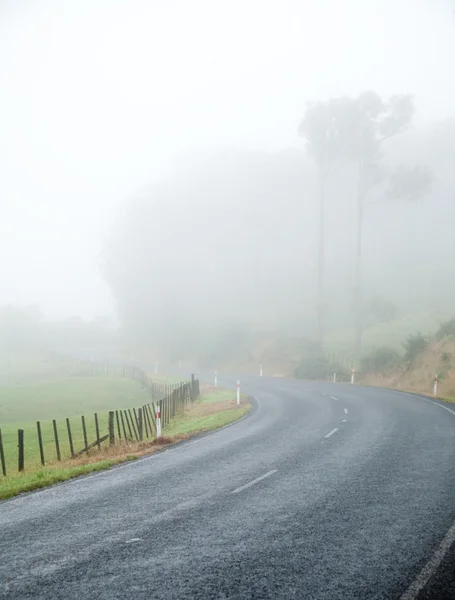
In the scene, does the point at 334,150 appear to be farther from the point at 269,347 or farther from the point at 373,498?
the point at 373,498

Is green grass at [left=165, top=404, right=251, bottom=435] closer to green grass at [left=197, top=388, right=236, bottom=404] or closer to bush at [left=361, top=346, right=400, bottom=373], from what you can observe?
green grass at [left=197, top=388, right=236, bottom=404]

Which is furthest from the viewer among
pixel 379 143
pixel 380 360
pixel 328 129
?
pixel 328 129

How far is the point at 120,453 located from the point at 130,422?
40.8 feet

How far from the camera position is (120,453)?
1552 centimetres

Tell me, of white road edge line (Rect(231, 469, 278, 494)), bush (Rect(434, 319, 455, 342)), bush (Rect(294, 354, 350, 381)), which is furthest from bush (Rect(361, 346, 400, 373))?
white road edge line (Rect(231, 469, 278, 494))

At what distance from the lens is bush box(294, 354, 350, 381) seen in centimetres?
4078

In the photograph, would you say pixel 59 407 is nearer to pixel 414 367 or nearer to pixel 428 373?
pixel 414 367

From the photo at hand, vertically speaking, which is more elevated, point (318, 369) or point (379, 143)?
point (379, 143)

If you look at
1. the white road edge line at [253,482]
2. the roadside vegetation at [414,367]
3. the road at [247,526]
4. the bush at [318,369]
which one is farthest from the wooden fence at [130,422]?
the roadside vegetation at [414,367]

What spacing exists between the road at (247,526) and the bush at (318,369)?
26.9m

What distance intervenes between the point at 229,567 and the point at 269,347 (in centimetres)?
5111

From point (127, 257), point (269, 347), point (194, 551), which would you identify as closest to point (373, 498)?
point (194, 551)

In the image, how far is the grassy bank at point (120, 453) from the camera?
11.4 m

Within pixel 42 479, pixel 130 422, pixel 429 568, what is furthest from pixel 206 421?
pixel 429 568
